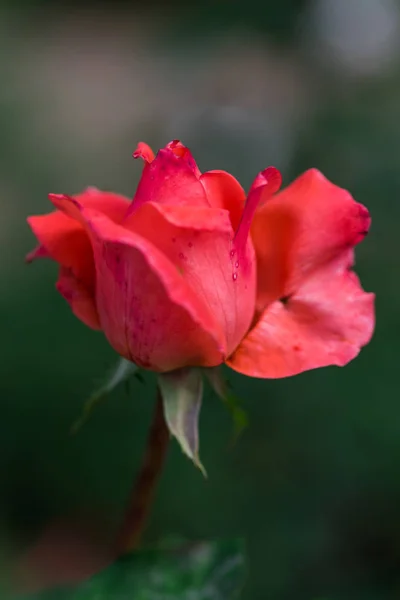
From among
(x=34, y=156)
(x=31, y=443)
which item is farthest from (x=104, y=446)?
(x=34, y=156)

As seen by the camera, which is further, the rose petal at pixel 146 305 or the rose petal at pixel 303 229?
the rose petal at pixel 303 229

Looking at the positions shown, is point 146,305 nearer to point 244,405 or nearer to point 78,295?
point 78,295

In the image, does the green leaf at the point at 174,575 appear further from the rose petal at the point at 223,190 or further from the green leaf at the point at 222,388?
the rose petal at the point at 223,190

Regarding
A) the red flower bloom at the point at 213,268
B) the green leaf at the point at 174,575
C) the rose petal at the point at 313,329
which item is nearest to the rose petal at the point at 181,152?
the red flower bloom at the point at 213,268

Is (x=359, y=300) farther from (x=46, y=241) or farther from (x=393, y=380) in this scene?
(x=393, y=380)

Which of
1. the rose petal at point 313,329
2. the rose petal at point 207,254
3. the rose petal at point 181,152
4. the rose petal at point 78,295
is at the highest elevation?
the rose petal at point 181,152

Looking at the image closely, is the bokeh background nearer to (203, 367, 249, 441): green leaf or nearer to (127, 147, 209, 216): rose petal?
(203, 367, 249, 441): green leaf

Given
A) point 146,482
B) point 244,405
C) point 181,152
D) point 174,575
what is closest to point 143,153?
point 181,152
